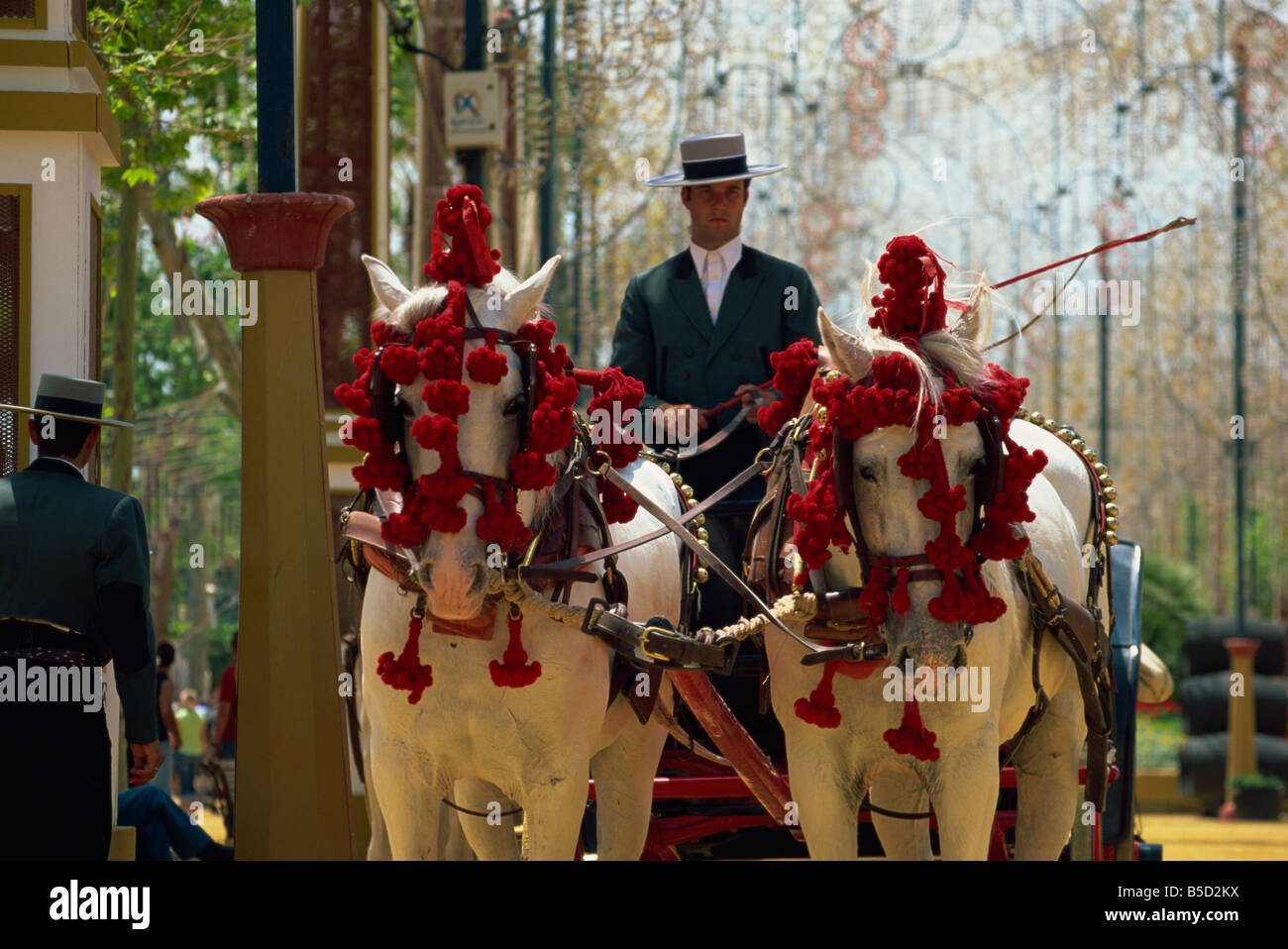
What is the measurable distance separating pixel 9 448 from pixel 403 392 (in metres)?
2.86

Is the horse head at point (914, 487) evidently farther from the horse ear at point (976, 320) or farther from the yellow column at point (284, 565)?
the yellow column at point (284, 565)

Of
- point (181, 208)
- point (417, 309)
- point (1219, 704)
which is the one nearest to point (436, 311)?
point (417, 309)

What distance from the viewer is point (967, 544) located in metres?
5.51

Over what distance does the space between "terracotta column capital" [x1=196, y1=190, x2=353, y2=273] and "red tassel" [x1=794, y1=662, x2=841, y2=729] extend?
230 centimetres

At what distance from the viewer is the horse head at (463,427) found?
16.9 ft

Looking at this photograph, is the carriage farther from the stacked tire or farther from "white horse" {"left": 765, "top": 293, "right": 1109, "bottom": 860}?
the stacked tire

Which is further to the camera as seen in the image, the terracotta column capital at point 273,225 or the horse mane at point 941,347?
the terracotta column capital at point 273,225

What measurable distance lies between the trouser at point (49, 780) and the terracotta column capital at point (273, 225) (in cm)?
160

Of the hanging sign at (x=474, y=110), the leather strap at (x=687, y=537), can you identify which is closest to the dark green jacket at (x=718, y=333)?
the leather strap at (x=687, y=537)

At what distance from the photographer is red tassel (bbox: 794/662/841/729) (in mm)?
5605

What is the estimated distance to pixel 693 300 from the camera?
766cm

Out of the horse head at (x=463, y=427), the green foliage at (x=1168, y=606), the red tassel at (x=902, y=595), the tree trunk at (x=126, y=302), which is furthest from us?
the green foliage at (x=1168, y=606)
